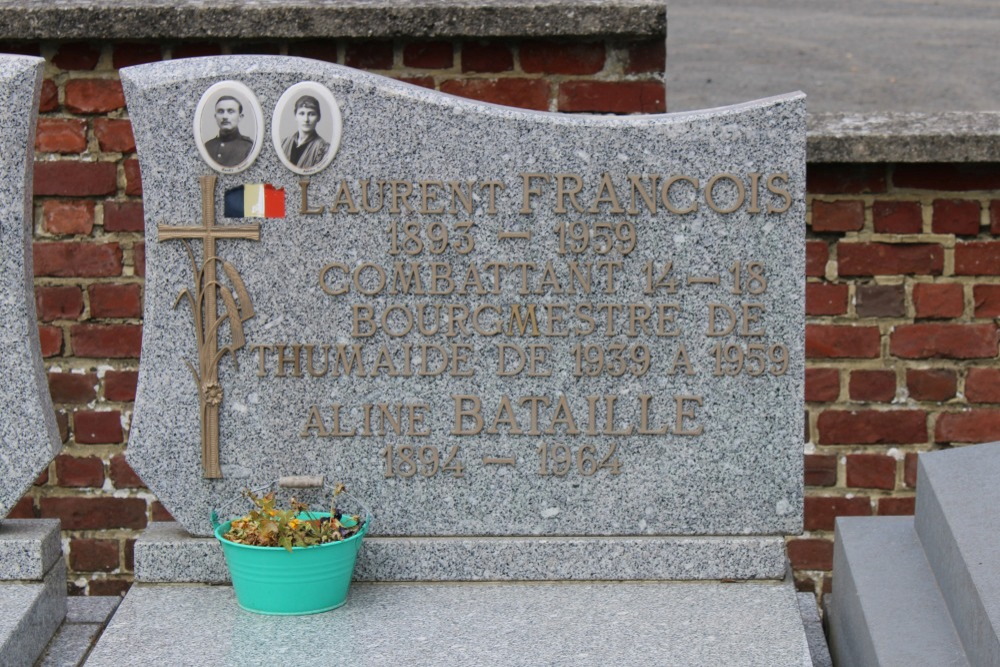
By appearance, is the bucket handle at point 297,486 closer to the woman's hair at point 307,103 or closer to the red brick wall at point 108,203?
the woman's hair at point 307,103

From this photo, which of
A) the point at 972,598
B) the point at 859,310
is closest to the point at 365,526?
the point at 972,598

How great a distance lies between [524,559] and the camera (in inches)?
116

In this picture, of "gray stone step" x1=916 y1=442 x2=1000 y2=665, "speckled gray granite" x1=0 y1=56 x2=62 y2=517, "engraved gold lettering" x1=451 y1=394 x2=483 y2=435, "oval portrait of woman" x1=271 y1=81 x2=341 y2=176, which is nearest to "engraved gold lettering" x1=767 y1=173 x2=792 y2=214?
"gray stone step" x1=916 y1=442 x2=1000 y2=665

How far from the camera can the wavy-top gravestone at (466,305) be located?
9.48 feet

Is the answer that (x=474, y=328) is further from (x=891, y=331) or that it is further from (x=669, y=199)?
(x=891, y=331)

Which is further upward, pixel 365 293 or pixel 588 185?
pixel 588 185

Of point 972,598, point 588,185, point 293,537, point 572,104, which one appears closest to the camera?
point 972,598

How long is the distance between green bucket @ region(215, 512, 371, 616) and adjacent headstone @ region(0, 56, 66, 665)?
0.41 meters

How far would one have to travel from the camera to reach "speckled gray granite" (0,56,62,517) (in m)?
2.85

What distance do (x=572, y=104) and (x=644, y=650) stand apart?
164 cm

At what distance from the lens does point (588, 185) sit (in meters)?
2.90

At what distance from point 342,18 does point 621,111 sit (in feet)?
2.58

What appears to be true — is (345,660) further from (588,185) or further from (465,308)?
(588,185)

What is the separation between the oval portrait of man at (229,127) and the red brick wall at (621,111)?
0.82m
